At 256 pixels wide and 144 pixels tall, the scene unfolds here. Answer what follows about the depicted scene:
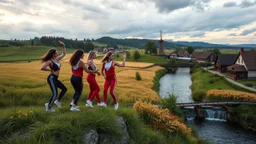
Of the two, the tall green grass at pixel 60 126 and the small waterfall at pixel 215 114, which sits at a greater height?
the tall green grass at pixel 60 126

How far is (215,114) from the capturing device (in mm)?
28109

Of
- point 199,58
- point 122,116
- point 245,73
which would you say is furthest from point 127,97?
point 199,58

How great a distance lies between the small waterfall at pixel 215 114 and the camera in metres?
27.7

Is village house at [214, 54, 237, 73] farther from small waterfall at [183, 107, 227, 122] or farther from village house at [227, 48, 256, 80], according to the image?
small waterfall at [183, 107, 227, 122]

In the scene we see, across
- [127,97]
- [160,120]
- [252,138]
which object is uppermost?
[160,120]

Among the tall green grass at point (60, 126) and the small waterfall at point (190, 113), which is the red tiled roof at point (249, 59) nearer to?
the small waterfall at point (190, 113)

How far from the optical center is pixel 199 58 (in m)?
119

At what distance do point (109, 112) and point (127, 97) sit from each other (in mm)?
17911

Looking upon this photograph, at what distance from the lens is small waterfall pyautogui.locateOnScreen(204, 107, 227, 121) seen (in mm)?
27688

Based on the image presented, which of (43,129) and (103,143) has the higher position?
(43,129)

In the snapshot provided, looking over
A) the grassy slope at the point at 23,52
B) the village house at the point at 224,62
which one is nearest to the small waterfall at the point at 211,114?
the village house at the point at 224,62

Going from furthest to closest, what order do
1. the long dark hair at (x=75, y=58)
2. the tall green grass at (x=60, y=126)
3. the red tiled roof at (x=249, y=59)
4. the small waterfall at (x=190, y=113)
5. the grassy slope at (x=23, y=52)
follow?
1. the grassy slope at (x=23, y=52)
2. the red tiled roof at (x=249, y=59)
3. the small waterfall at (x=190, y=113)
4. the long dark hair at (x=75, y=58)
5. the tall green grass at (x=60, y=126)

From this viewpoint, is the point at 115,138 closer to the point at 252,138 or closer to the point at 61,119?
the point at 61,119

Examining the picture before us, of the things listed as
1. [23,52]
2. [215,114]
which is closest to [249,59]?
[215,114]
